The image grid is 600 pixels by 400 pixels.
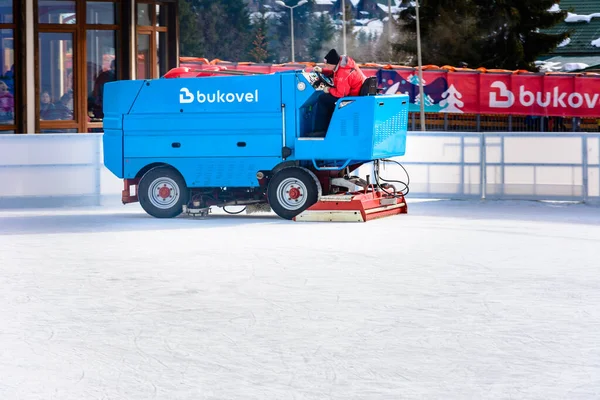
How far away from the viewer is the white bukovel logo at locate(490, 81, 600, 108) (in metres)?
40.2

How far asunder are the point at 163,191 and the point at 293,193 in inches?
69.7

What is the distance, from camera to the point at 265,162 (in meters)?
15.6

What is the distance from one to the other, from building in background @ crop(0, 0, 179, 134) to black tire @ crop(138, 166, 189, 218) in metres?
4.94

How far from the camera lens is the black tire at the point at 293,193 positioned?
15.5m

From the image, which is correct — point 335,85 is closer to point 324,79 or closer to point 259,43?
point 324,79

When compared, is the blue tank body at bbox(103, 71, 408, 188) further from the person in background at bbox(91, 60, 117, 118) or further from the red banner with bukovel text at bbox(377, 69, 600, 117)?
the red banner with bukovel text at bbox(377, 69, 600, 117)

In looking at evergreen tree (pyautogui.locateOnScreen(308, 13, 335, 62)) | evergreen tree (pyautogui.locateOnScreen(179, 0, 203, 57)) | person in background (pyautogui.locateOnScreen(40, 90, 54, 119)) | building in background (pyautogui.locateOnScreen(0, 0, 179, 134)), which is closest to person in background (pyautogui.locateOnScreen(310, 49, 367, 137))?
building in background (pyautogui.locateOnScreen(0, 0, 179, 134))

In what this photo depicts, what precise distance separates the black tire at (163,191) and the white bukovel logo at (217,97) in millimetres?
972

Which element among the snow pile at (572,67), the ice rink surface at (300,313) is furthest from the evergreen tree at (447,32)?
the ice rink surface at (300,313)

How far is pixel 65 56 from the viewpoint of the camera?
68.0ft

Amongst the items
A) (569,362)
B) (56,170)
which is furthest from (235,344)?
(56,170)

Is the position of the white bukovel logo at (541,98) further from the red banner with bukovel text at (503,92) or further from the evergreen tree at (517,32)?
the evergreen tree at (517,32)

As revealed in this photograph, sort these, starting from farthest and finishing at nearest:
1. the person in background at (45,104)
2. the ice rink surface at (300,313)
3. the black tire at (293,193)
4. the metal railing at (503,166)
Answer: the person in background at (45,104)
the metal railing at (503,166)
the black tire at (293,193)
the ice rink surface at (300,313)

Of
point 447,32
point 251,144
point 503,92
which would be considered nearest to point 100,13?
point 251,144
